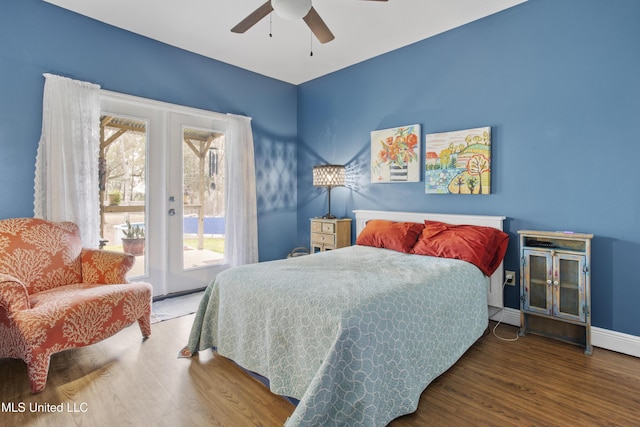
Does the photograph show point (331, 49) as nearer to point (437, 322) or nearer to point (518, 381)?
point (437, 322)

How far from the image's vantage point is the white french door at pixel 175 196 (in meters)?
3.42

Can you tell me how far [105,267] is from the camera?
252 cm

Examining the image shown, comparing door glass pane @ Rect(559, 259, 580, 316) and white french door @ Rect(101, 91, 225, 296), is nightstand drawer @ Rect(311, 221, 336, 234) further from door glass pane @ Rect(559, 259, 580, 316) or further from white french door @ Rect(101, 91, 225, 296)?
door glass pane @ Rect(559, 259, 580, 316)

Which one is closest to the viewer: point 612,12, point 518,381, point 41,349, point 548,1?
point 41,349

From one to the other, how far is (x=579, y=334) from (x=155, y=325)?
338 cm

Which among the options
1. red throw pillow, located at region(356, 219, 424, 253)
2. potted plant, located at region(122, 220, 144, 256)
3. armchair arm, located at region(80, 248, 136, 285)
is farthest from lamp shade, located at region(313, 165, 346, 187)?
armchair arm, located at region(80, 248, 136, 285)

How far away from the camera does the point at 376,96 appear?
3838mm

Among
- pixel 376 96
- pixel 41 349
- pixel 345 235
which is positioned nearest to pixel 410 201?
pixel 345 235

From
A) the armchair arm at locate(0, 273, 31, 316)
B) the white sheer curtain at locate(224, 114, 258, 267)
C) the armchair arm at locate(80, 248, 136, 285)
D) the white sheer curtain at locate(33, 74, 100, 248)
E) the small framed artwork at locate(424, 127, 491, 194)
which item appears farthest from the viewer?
the white sheer curtain at locate(224, 114, 258, 267)

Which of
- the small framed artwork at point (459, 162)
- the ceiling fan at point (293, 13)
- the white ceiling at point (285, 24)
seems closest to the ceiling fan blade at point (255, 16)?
the ceiling fan at point (293, 13)

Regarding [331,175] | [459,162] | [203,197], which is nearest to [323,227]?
[331,175]

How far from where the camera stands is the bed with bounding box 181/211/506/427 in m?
1.43

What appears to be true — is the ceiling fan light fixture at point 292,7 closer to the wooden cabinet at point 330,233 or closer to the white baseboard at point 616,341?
the wooden cabinet at point 330,233

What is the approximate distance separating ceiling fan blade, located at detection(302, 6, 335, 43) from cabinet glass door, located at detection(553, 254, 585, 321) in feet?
7.74
